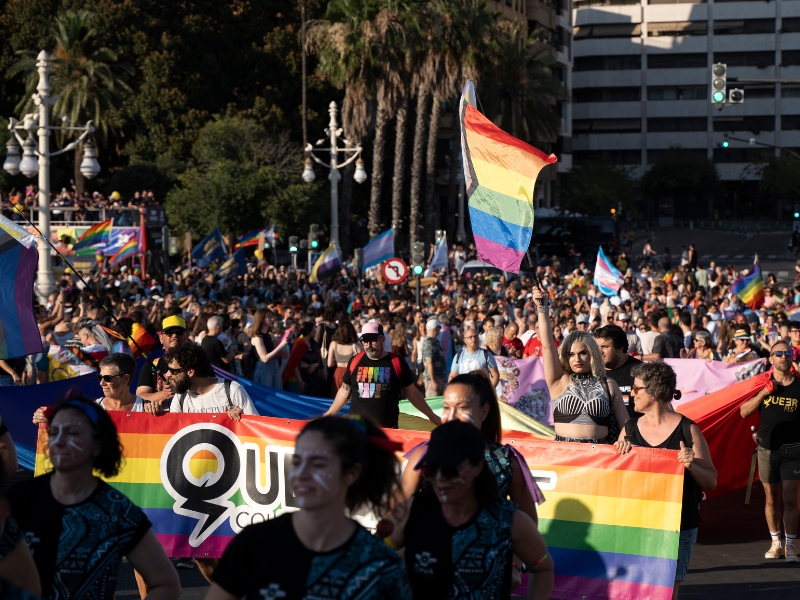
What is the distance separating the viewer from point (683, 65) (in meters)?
93.7

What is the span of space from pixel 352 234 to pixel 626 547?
159 ft

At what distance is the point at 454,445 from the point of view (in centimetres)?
353

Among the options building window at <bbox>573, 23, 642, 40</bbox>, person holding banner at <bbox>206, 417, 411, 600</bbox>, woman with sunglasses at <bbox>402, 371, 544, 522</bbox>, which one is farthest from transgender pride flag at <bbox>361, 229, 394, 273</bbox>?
building window at <bbox>573, 23, 642, 40</bbox>

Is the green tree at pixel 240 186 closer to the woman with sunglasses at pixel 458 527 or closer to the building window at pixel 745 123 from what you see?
the woman with sunglasses at pixel 458 527

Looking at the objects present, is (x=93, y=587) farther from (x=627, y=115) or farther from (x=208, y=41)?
(x=627, y=115)

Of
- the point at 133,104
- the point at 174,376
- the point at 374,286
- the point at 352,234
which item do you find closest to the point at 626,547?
the point at 174,376

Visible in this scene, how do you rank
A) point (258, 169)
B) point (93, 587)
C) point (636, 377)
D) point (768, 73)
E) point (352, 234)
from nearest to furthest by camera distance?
1. point (93, 587)
2. point (636, 377)
3. point (258, 169)
4. point (352, 234)
5. point (768, 73)

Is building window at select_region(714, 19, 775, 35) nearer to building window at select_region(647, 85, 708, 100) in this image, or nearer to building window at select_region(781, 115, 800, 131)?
building window at select_region(647, 85, 708, 100)

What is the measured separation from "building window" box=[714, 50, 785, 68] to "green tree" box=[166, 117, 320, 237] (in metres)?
57.8

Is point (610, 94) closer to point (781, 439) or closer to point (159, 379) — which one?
point (781, 439)

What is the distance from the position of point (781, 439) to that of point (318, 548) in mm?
5436

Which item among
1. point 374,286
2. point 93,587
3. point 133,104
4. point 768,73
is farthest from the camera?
point 768,73

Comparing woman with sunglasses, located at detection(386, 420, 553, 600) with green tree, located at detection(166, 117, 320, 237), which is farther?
green tree, located at detection(166, 117, 320, 237)

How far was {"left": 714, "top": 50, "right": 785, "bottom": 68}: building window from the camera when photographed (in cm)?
9188
